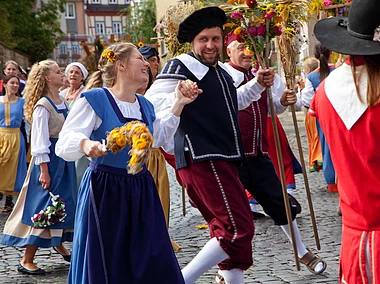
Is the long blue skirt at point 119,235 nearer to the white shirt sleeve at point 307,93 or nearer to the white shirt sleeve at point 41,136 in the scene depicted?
the white shirt sleeve at point 41,136

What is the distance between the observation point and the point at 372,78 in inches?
118

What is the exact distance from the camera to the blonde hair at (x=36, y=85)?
6672 millimetres

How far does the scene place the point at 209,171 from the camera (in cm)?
503

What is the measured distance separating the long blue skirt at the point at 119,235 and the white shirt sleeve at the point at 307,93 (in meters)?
4.80

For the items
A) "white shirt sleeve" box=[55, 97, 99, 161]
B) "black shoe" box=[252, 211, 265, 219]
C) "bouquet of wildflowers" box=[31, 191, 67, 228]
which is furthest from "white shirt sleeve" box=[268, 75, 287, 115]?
"white shirt sleeve" box=[55, 97, 99, 161]

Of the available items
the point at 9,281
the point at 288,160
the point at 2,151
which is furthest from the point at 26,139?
the point at 9,281

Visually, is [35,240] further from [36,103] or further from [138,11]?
[138,11]

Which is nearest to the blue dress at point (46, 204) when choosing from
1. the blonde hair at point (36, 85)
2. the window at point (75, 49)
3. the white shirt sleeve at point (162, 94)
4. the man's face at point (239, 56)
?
the blonde hair at point (36, 85)

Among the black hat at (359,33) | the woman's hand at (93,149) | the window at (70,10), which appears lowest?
the woman's hand at (93,149)

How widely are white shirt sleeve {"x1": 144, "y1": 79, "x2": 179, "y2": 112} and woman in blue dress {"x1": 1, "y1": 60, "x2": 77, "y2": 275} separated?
60.7 inches

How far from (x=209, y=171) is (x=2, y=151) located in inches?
221

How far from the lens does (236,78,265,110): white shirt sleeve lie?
5.50m

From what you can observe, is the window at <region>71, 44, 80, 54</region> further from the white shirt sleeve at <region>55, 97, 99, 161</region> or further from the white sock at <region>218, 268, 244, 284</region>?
the white shirt sleeve at <region>55, 97, 99, 161</region>

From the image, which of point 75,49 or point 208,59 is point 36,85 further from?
point 75,49
